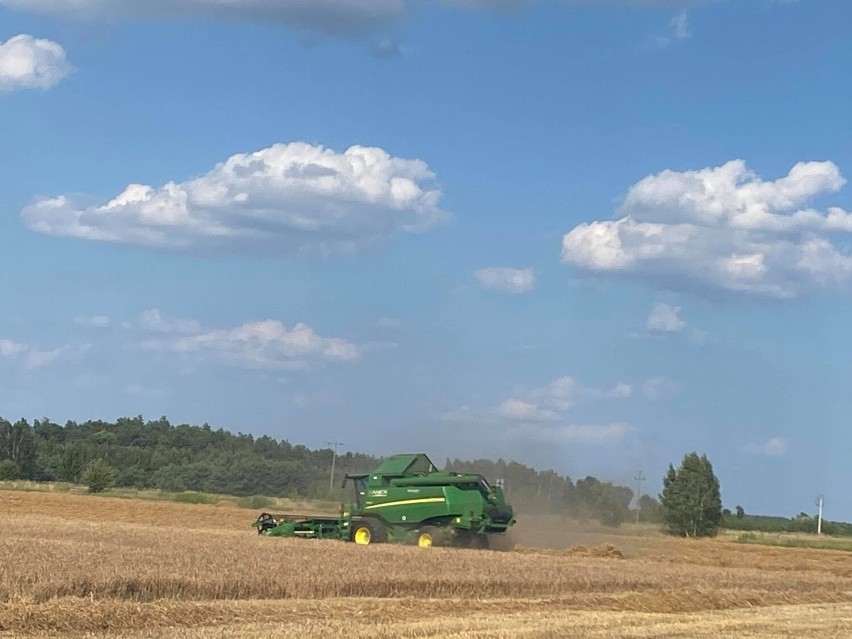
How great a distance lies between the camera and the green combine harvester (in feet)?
113

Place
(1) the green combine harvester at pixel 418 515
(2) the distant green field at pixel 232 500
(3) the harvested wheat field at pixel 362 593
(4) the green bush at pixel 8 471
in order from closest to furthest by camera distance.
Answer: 1. (3) the harvested wheat field at pixel 362 593
2. (1) the green combine harvester at pixel 418 515
3. (2) the distant green field at pixel 232 500
4. (4) the green bush at pixel 8 471

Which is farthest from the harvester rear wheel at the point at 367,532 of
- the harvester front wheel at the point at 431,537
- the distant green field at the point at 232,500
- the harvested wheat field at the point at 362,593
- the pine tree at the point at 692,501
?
the pine tree at the point at 692,501

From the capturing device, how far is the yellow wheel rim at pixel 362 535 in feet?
114

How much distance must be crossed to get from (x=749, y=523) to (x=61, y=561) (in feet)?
241

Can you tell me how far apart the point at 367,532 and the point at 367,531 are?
0.13 feet

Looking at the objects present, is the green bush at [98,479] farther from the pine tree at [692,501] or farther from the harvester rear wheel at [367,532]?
the harvester rear wheel at [367,532]

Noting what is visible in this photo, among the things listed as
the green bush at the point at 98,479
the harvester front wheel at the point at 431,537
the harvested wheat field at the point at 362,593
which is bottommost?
the harvested wheat field at the point at 362,593

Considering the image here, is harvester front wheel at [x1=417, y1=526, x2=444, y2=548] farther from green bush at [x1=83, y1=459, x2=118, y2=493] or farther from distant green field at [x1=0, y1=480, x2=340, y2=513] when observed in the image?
green bush at [x1=83, y1=459, x2=118, y2=493]

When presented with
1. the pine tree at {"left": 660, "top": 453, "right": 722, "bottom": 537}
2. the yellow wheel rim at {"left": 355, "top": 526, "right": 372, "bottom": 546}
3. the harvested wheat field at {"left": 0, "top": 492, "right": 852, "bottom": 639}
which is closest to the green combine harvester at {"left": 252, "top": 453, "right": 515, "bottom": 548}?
the yellow wheel rim at {"left": 355, "top": 526, "right": 372, "bottom": 546}

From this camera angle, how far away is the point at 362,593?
19.9 meters

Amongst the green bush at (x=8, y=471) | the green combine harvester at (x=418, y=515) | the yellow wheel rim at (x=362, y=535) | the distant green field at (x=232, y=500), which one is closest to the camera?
the green combine harvester at (x=418, y=515)

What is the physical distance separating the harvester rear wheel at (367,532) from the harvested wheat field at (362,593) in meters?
3.33

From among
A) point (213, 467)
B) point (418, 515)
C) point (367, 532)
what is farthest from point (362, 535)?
point (213, 467)

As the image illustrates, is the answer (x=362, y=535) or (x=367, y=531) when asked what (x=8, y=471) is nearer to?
(x=362, y=535)
